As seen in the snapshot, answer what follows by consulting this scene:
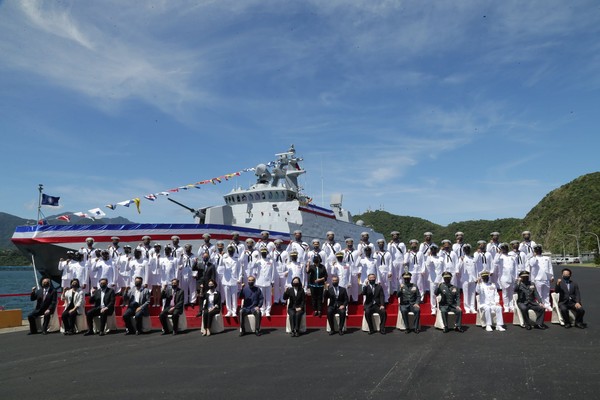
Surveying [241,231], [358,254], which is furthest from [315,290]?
[241,231]

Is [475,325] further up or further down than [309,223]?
further down

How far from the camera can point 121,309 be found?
508 inches

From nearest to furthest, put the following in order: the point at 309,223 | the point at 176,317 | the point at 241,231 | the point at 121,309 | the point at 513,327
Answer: the point at 513,327 < the point at 176,317 < the point at 121,309 < the point at 241,231 < the point at 309,223

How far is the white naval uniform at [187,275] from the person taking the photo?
12758 millimetres

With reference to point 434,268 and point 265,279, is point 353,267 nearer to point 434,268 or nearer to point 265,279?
point 434,268

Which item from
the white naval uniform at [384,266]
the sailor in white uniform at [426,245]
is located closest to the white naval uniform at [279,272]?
the white naval uniform at [384,266]

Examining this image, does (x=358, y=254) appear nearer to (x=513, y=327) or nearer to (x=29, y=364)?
(x=513, y=327)

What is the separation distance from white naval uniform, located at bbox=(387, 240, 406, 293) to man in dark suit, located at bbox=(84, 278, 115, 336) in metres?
7.70

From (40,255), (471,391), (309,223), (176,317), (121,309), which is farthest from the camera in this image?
(309,223)

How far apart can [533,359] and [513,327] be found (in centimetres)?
318

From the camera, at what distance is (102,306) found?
11438 mm

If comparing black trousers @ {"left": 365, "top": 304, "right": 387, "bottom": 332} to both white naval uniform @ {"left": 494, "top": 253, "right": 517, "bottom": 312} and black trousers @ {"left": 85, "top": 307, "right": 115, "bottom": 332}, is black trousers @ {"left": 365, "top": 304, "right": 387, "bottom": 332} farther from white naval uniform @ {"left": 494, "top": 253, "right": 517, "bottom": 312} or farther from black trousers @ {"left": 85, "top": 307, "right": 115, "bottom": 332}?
black trousers @ {"left": 85, "top": 307, "right": 115, "bottom": 332}

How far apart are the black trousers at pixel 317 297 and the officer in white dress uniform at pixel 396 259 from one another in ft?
7.87

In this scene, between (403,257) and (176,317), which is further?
(403,257)
